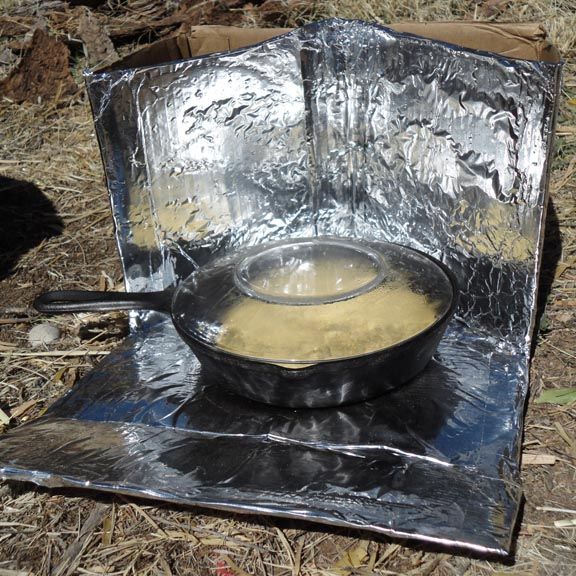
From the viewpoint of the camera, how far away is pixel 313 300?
1.43 metres

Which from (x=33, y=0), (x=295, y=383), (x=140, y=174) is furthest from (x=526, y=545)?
(x=33, y=0)

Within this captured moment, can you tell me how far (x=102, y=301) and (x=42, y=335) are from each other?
41cm

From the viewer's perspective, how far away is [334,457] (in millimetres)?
1361

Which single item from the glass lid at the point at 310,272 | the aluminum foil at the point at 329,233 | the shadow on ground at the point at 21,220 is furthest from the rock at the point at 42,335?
the glass lid at the point at 310,272

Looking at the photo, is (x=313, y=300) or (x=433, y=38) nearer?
(x=313, y=300)

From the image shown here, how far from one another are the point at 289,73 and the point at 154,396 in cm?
83

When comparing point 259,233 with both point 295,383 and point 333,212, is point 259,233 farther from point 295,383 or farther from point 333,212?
point 295,383

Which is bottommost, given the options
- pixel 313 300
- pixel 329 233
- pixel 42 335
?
pixel 42 335

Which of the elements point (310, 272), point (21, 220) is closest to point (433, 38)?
point (310, 272)

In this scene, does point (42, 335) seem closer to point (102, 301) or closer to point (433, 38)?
point (102, 301)

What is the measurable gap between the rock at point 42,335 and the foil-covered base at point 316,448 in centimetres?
27

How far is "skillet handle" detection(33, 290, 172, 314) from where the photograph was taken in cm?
156

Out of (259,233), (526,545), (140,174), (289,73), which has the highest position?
(289,73)

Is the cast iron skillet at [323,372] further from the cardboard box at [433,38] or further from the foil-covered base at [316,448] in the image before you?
the cardboard box at [433,38]
